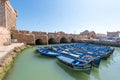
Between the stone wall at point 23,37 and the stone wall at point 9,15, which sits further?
the stone wall at point 23,37

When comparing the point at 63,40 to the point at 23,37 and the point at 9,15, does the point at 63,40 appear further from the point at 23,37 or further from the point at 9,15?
the point at 9,15

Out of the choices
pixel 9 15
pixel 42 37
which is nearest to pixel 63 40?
pixel 42 37

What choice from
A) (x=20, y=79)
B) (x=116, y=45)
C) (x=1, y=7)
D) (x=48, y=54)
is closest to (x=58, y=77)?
(x=20, y=79)

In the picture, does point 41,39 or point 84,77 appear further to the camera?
point 41,39

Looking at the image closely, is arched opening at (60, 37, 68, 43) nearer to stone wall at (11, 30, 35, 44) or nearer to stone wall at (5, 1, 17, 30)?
stone wall at (11, 30, 35, 44)

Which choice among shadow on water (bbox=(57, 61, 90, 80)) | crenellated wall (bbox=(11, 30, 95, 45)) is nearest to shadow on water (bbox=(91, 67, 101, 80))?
shadow on water (bbox=(57, 61, 90, 80))

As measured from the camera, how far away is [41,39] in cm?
3844

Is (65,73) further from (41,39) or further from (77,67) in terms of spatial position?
(41,39)

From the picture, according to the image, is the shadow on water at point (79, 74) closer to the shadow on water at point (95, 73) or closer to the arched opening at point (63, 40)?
the shadow on water at point (95, 73)

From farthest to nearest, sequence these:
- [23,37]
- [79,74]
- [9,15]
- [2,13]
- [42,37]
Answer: [9,15] → [42,37] → [23,37] → [2,13] → [79,74]

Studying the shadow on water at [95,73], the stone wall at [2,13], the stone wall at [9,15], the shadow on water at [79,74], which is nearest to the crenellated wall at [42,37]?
the stone wall at [9,15]

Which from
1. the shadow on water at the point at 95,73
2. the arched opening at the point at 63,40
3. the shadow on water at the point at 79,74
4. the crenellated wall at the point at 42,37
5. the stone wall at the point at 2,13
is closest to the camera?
the shadow on water at the point at 79,74

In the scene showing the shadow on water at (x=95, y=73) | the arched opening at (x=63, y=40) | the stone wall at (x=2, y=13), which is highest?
the stone wall at (x=2, y=13)

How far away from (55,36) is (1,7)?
18.4 metres
